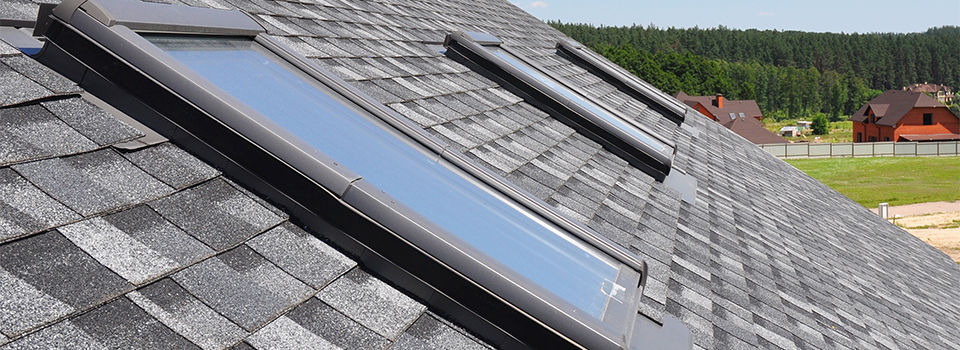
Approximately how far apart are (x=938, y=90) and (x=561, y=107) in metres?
174

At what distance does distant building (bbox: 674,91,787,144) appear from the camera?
251 feet

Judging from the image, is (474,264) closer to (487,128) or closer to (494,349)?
(494,349)

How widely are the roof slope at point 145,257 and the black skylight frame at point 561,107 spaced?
4.41 m

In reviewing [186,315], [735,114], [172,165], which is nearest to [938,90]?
[735,114]

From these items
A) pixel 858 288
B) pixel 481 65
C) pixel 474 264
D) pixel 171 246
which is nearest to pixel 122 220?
pixel 171 246

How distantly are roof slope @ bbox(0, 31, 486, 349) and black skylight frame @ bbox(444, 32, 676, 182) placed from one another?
4410 mm

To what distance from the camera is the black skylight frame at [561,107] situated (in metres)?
6.75

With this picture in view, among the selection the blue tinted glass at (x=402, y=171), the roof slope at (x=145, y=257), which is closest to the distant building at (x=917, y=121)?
the blue tinted glass at (x=402, y=171)

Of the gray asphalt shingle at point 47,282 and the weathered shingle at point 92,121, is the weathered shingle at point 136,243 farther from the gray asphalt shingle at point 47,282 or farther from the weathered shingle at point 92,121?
the weathered shingle at point 92,121

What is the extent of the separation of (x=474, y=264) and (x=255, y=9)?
3588mm

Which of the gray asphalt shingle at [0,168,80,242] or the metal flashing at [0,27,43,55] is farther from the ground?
the metal flashing at [0,27,43,55]

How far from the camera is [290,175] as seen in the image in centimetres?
270

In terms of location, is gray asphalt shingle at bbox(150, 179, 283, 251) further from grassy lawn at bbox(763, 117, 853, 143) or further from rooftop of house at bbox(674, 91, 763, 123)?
grassy lawn at bbox(763, 117, 853, 143)

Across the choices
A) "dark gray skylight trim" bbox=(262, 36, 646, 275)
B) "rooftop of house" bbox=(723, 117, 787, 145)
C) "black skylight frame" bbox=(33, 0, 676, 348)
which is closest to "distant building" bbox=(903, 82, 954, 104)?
"rooftop of house" bbox=(723, 117, 787, 145)
